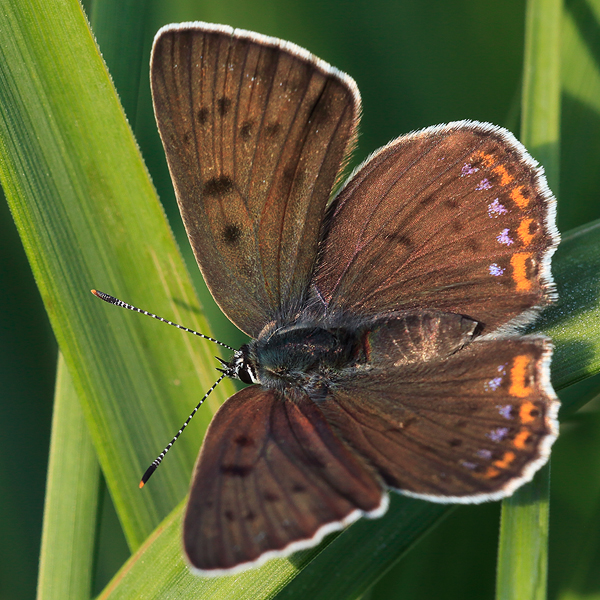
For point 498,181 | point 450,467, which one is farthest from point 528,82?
point 450,467

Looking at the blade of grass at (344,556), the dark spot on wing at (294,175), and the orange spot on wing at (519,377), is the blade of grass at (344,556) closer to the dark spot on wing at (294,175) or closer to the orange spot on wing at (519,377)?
the orange spot on wing at (519,377)

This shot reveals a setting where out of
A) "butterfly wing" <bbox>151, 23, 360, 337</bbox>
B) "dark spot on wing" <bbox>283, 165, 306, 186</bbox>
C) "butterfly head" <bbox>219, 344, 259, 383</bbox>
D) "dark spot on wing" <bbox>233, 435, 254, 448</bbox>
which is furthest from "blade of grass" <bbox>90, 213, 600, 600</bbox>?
"dark spot on wing" <bbox>283, 165, 306, 186</bbox>

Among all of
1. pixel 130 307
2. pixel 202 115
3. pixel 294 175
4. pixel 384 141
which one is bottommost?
pixel 384 141

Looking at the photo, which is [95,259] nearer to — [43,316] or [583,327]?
[43,316]

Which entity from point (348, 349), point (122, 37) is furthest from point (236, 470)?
point (122, 37)

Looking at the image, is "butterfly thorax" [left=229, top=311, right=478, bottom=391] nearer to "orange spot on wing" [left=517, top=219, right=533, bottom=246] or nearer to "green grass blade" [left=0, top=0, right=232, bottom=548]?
"green grass blade" [left=0, top=0, right=232, bottom=548]

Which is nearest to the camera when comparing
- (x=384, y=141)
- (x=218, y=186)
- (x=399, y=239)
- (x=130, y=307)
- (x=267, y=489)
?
(x=267, y=489)

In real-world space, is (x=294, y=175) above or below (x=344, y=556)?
above

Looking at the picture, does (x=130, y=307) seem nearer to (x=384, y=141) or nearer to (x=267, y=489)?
(x=267, y=489)
